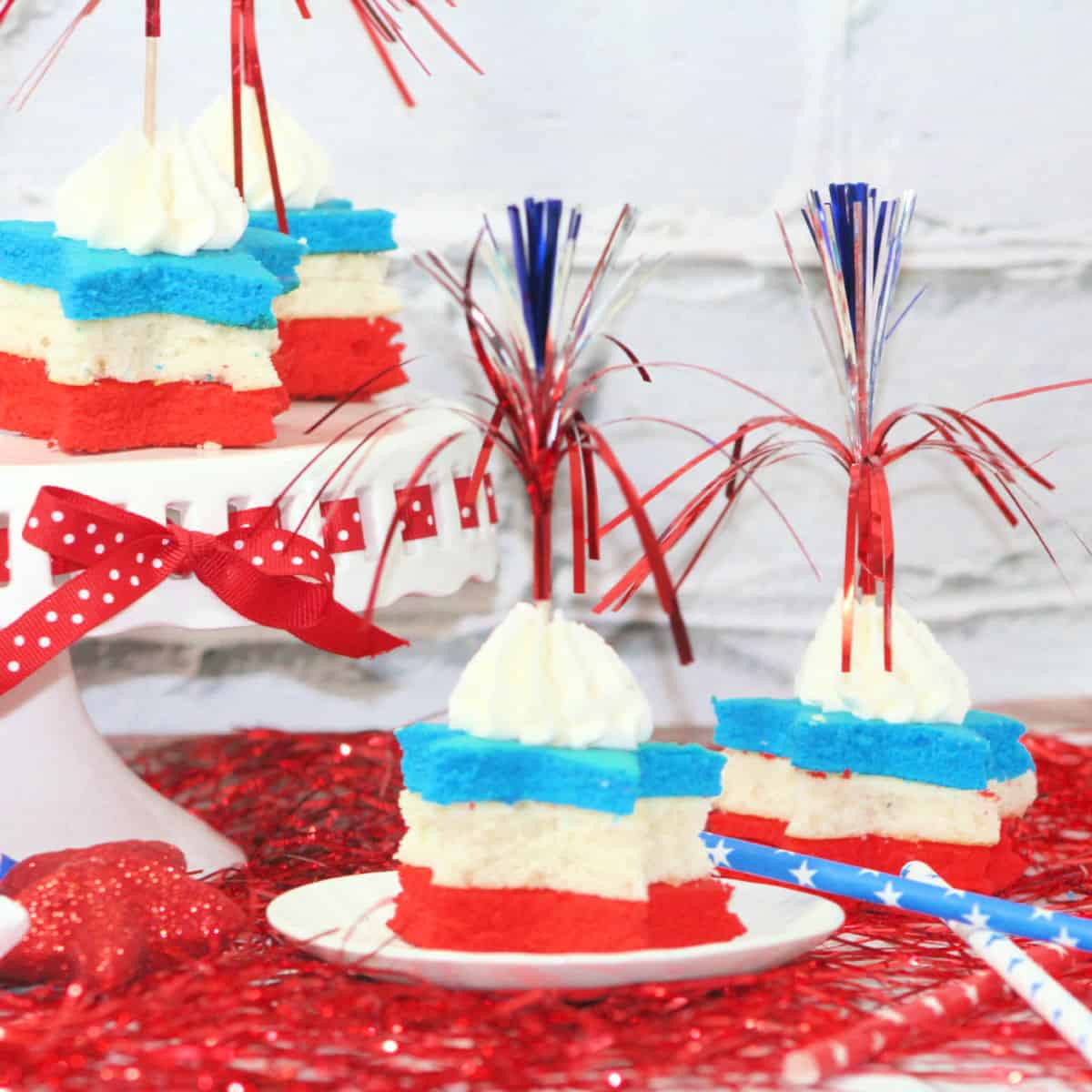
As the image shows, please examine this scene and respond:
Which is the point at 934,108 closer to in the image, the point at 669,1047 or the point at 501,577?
the point at 501,577

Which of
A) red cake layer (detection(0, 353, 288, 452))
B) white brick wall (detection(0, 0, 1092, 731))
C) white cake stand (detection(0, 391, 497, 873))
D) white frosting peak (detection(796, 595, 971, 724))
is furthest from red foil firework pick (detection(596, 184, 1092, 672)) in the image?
white brick wall (detection(0, 0, 1092, 731))

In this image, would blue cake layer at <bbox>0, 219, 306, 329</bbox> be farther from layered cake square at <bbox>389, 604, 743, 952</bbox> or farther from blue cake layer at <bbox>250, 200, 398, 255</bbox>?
layered cake square at <bbox>389, 604, 743, 952</bbox>

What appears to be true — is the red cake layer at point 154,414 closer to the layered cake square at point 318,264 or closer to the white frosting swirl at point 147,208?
the white frosting swirl at point 147,208

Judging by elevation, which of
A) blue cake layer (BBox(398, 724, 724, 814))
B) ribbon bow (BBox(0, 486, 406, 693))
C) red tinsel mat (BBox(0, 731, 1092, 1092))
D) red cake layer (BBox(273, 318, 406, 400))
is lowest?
red tinsel mat (BBox(0, 731, 1092, 1092))

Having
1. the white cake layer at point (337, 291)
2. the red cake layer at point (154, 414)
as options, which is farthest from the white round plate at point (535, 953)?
the white cake layer at point (337, 291)

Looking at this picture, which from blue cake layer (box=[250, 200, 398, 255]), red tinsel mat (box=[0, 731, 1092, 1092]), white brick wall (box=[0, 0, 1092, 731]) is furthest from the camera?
white brick wall (box=[0, 0, 1092, 731])

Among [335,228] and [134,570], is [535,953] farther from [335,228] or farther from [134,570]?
[335,228]
